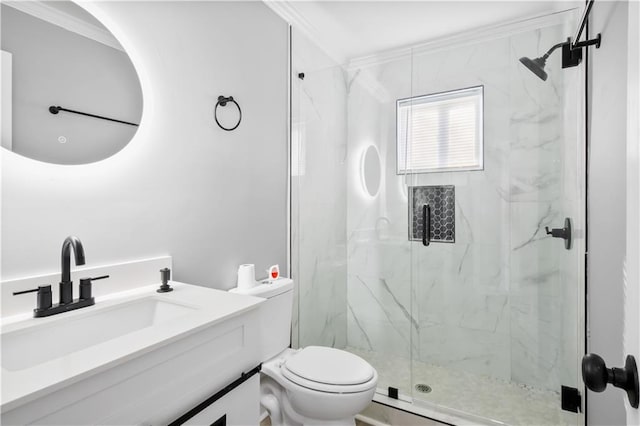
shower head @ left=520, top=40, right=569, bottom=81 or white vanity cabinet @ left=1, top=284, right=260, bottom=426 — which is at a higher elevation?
shower head @ left=520, top=40, right=569, bottom=81

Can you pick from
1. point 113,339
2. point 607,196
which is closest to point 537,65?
point 607,196

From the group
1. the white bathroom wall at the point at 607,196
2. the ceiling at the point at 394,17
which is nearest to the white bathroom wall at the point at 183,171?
the ceiling at the point at 394,17

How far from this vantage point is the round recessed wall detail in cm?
248

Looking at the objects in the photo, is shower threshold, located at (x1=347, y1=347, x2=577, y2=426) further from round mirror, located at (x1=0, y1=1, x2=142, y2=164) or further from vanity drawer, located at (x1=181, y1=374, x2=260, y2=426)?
round mirror, located at (x1=0, y1=1, x2=142, y2=164)

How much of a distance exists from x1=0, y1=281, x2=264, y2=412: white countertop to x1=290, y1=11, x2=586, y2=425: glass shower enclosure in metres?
1.11

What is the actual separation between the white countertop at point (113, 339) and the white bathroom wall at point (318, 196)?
3.57 feet

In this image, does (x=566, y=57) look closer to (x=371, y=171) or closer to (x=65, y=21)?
(x=371, y=171)

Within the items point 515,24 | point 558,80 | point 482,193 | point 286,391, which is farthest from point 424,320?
point 515,24

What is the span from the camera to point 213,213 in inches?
66.1

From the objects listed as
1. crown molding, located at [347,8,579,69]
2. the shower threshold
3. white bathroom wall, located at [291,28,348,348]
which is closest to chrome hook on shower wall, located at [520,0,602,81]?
crown molding, located at [347,8,579,69]

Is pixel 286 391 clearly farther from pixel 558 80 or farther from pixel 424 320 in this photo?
pixel 558 80

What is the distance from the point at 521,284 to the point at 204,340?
202 cm

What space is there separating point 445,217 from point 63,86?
214cm

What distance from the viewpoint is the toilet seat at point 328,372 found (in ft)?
4.65
